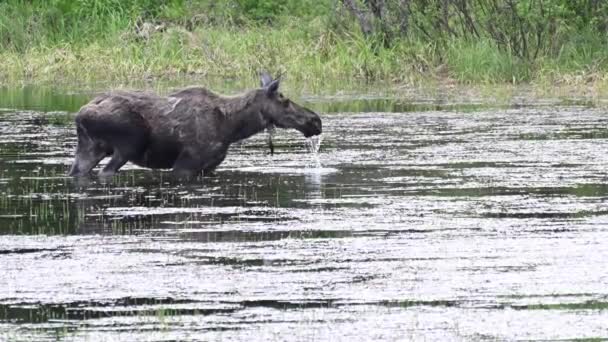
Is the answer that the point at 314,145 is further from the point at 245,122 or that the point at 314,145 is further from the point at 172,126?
the point at 172,126

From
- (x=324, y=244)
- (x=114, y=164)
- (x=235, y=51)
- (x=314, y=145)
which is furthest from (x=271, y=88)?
(x=235, y=51)

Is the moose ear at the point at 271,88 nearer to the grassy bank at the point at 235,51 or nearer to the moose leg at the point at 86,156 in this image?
the moose leg at the point at 86,156

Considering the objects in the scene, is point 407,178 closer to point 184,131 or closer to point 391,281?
point 184,131

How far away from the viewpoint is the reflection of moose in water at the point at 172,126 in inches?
619

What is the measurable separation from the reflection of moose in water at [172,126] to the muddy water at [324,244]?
1.05ft

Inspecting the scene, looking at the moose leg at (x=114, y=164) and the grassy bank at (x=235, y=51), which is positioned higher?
the grassy bank at (x=235, y=51)

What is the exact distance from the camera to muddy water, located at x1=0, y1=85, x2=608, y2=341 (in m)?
8.61

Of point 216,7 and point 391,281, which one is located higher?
point 216,7

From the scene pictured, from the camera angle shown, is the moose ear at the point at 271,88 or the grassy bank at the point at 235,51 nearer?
the moose ear at the point at 271,88

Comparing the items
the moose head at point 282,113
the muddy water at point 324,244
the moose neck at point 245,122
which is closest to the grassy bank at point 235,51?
the muddy water at point 324,244

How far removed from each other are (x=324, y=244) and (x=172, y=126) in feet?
16.1

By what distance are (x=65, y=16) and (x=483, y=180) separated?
816 inches

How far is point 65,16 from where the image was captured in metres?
34.2

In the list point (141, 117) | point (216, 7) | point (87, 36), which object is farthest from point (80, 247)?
point (216, 7)
